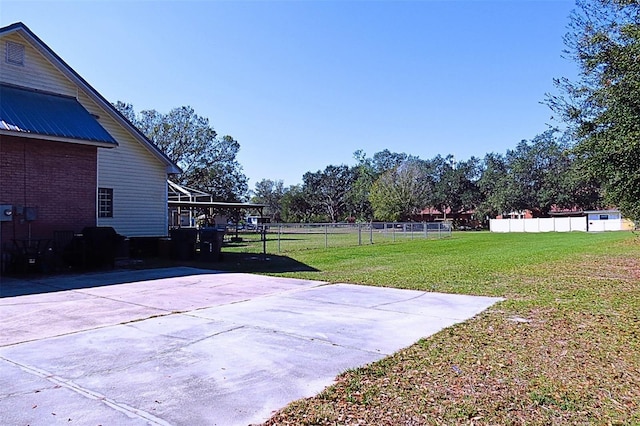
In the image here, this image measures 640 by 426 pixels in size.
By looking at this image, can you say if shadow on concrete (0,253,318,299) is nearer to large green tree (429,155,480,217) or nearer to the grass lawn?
the grass lawn

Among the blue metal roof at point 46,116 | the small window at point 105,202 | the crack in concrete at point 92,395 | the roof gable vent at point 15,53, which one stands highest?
the roof gable vent at point 15,53

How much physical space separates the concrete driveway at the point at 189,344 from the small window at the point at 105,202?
21.8ft

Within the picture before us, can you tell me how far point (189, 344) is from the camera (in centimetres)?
554

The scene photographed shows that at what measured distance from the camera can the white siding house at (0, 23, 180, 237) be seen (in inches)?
577

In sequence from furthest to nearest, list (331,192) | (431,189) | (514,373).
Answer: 1. (331,192)
2. (431,189)
3. (514,373)

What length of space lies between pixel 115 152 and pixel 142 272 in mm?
6053

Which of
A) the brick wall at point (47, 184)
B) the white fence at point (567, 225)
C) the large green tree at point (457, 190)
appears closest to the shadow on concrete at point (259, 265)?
the brick wall at point (47, 184)

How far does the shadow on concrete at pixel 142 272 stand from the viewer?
1024 cm

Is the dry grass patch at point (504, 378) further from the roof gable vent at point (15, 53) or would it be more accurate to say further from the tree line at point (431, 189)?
the tree line at point (431, 189)

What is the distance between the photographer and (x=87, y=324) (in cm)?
662

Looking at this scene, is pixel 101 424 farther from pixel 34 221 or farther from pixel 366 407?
pixel 34 221

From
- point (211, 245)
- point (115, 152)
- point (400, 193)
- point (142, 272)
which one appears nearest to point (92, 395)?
point (142, 272)

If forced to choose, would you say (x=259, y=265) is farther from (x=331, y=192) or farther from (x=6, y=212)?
(x=331, y=192)

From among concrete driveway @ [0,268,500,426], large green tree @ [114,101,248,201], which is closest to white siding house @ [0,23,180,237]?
concrete driveway @ [0,268,500,426]
